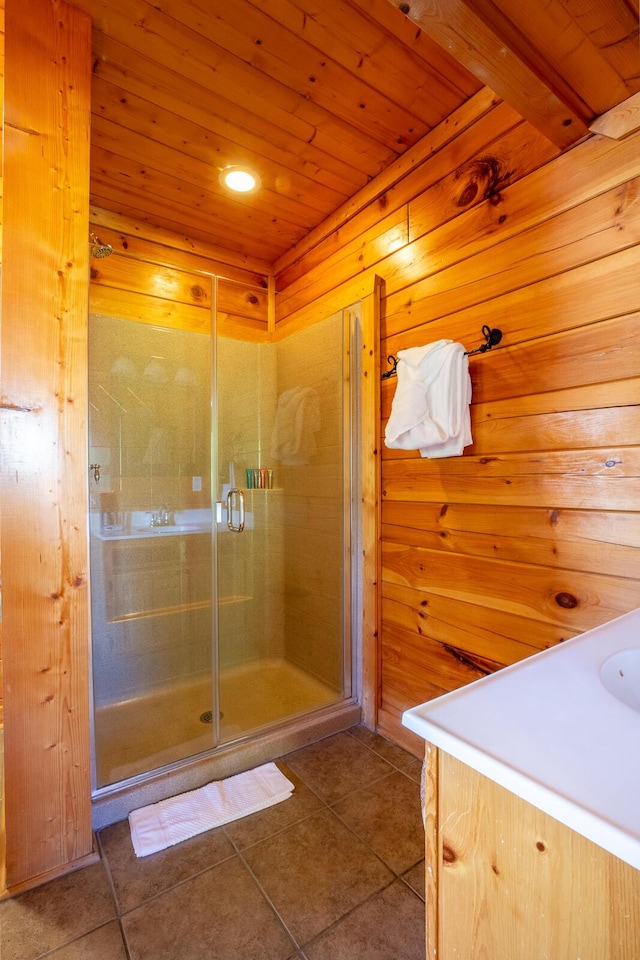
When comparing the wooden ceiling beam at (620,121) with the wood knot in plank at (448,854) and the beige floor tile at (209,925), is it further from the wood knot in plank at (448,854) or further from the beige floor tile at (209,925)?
the beige floor tile at (209,925)

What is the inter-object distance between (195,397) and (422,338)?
45.0 inches

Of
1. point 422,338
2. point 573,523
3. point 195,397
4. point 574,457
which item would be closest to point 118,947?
point 573,523

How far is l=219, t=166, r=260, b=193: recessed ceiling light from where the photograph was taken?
6.77ft

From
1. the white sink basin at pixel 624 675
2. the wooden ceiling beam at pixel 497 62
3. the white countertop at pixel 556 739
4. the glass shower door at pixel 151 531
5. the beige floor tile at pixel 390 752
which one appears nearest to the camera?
the white countertop at pixel 556 739

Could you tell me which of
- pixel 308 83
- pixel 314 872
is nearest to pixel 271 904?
pixel 314 872

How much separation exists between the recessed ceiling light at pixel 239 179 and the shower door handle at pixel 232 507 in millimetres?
1493

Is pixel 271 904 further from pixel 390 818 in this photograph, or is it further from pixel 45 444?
pixel 45 444

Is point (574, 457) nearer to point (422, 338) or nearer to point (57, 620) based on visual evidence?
point (422, 338)

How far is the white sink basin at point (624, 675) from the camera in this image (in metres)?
0.75

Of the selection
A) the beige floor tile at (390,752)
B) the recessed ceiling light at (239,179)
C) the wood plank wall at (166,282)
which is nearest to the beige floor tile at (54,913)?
the beige floor tile at (390,752)

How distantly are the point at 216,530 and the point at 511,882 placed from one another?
6.30ft

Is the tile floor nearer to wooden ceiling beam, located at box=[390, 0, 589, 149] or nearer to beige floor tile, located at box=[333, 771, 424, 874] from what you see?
beige floor tile, located at box=[333, 771, 424, 874]

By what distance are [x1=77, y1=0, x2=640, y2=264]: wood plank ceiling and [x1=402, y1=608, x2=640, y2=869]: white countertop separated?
1.36m

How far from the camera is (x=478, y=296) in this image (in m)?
1.63
